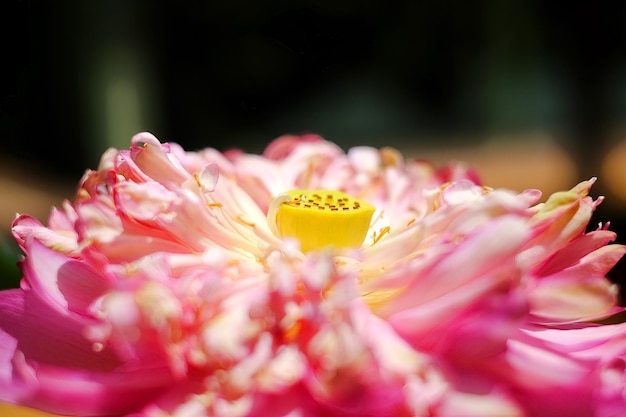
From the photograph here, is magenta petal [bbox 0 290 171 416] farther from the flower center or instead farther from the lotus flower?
the flower center

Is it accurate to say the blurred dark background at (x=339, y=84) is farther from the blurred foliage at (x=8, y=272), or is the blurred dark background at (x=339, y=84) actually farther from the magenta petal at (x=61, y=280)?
the magenta petal at (x=61, y=280)

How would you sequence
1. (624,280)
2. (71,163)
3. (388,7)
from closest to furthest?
(624,280) < (71,163) < (388,7)

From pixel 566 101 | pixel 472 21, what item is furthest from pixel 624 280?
pixel 472 21

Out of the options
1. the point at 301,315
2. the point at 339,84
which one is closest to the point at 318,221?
the point at 301,315

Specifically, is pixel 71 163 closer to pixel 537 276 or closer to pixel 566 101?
pixel 566 101

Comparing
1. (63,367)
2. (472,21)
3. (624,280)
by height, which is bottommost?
(624,280)

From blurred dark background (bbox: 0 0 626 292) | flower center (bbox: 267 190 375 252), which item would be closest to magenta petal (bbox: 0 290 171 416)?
flower center (bbox: 267 190 375 252)
